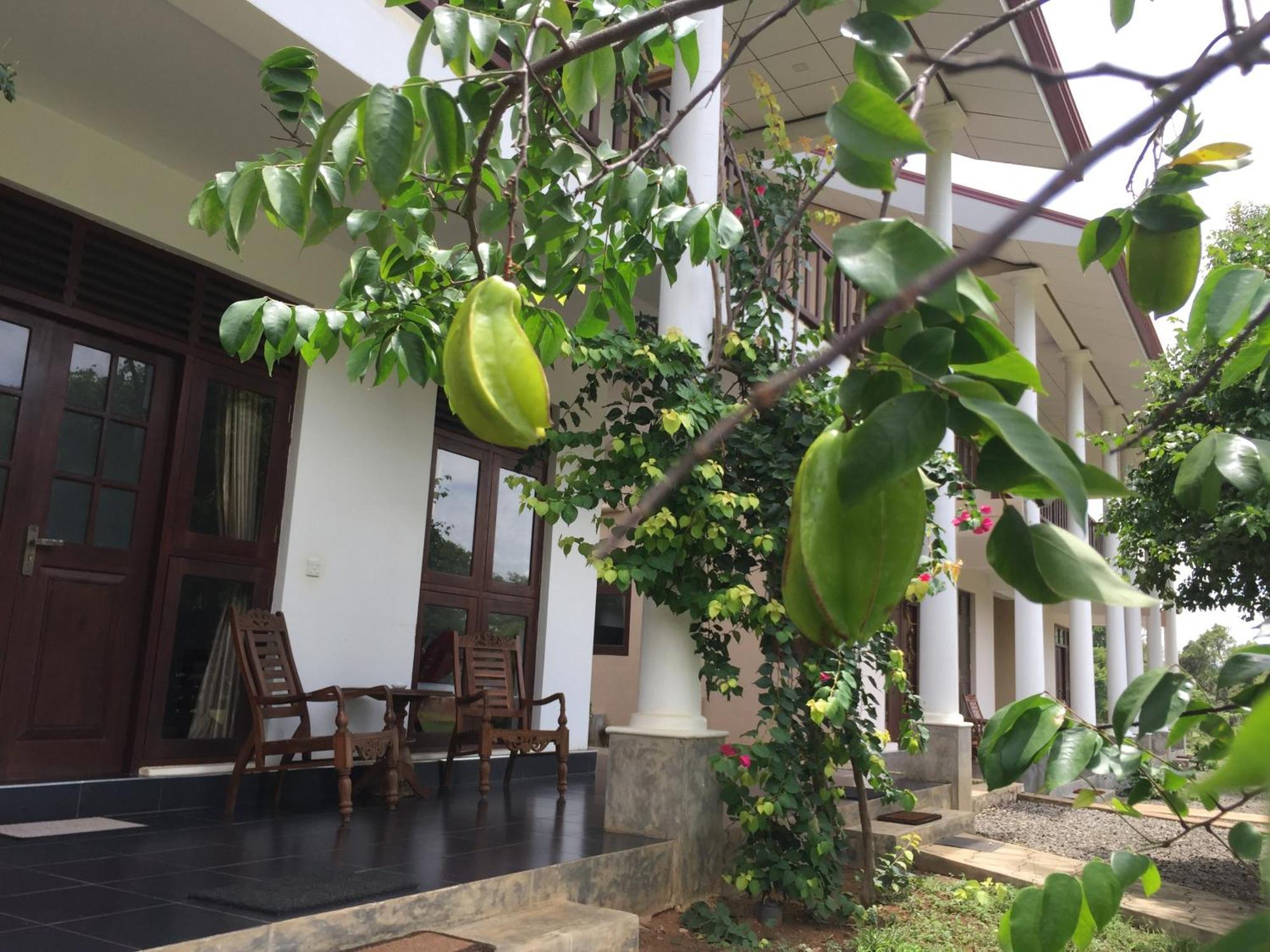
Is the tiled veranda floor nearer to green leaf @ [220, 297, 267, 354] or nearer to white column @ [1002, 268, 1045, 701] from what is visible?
green leaf @ [220, 297, 267, 354]

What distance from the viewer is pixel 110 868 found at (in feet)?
12.3

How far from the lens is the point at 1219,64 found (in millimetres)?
478

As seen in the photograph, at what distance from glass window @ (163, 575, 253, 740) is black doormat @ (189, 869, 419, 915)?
1963 millimetres

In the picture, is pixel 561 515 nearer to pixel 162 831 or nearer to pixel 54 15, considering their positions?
pixel 162 831

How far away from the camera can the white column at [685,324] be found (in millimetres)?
5035

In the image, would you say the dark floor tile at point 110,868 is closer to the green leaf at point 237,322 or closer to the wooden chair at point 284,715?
the wooden chair at point 284,715

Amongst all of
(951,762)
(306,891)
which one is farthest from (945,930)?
(951,762)

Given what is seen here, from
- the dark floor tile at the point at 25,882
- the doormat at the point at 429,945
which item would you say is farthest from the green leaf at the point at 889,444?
the dark floor tile at the point at 25,882

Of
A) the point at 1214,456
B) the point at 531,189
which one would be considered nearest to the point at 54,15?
the point at 531,189

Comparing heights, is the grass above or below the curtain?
below

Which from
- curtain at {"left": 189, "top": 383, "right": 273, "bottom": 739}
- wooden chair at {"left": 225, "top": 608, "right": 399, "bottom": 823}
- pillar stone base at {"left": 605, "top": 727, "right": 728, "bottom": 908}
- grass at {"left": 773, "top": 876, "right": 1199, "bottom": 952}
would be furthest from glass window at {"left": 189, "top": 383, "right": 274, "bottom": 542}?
grass at {"left": 773, "top": 876, "right": 1199, "bottom": 952}

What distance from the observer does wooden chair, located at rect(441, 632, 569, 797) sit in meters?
6.19

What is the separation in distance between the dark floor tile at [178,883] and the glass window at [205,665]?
1.78 meters

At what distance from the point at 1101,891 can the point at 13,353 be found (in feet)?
16.8
